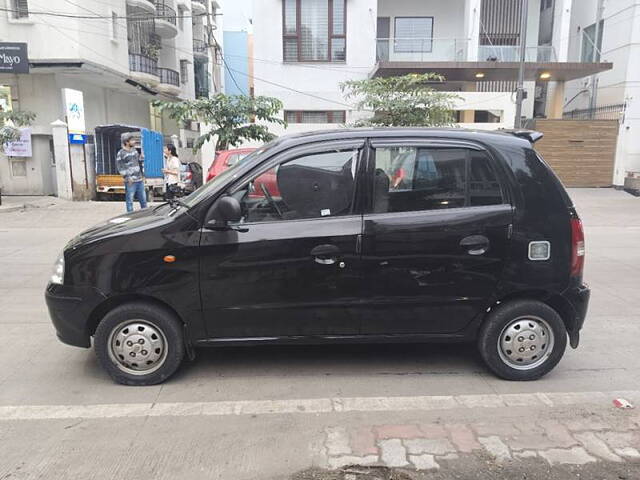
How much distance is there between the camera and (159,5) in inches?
1177

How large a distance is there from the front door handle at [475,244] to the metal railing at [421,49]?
18.2 m

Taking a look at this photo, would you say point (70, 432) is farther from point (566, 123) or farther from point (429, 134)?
point (566, 123)

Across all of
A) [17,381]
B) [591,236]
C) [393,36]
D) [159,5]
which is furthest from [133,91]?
[17,381]

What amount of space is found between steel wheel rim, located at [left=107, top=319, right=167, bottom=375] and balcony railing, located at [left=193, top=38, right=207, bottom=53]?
4093cm

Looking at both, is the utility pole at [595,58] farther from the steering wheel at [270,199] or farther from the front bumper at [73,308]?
the front bumper at [73,308]

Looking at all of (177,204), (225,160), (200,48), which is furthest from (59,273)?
(200,48)

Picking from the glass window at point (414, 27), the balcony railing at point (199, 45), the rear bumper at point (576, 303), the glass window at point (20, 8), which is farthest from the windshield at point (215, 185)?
the balcony railing at point (199, 45)

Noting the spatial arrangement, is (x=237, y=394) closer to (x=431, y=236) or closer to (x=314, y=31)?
(x=431, y=236)

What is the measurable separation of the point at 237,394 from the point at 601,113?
21.1 meters

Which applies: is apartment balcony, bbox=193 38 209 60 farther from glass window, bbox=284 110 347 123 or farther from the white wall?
glass window, bbox=284 110 347 123

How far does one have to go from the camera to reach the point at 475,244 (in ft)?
12.6

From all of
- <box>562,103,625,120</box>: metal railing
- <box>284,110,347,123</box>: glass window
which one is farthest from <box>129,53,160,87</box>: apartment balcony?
<box>562,103,625,120</box>: metal railing

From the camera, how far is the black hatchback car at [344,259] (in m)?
3.76

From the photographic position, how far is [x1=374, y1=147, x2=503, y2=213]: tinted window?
3875mm
